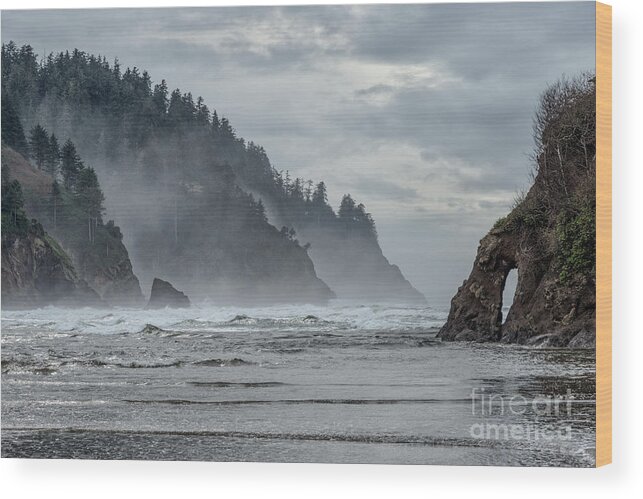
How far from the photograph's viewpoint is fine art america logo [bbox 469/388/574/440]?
29.2 feet

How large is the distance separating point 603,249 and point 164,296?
13.7 ft

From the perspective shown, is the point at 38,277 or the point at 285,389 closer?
the point at 285,389

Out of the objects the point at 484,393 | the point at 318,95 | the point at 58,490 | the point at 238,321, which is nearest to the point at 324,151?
the point at 318,95

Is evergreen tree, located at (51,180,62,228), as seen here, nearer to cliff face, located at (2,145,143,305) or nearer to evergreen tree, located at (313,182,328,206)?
cliff face, located at (2,145,143,305)

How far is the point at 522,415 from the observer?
8.97 metres

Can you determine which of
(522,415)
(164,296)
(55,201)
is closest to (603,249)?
(522,415)

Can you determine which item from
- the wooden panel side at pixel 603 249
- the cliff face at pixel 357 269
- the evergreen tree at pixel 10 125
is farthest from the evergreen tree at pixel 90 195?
the wooden panel side at pixel 603 249

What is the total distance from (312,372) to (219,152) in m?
2.30

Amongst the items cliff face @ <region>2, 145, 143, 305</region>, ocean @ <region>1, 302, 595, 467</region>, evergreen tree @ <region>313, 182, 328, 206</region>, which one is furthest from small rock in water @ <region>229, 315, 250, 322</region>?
evergreen tree @ <region>313, 182, 328, 206</region>

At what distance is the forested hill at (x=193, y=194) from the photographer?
375 inches

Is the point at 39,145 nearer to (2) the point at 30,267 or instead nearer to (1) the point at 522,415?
(2) the point at 30,267

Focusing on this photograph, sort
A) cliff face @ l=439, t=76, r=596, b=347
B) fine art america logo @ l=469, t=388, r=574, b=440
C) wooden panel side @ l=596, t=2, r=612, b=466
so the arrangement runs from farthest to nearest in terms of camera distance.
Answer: cliff face @ l=439, t=76, r=596, b=347
fine art america logo @ l=469, t=388, r=574, b=440
wooden panel side @ l=596, t=2, r=612, b=466

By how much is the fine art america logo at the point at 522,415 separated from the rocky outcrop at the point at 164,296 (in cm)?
302

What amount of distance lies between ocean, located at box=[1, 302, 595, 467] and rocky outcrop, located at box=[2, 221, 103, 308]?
0.44 ft
